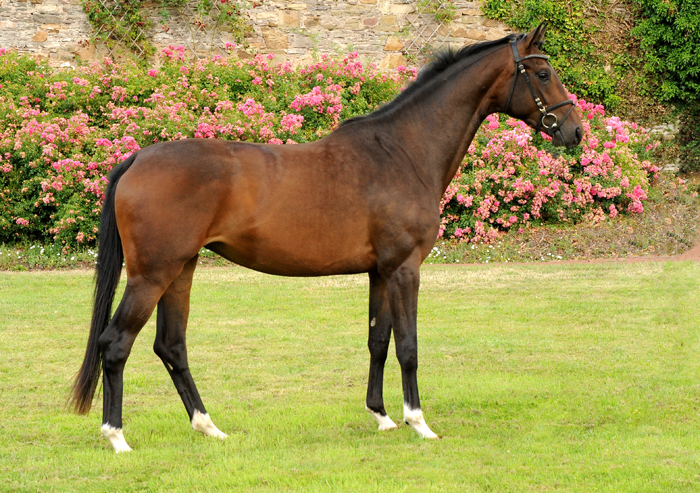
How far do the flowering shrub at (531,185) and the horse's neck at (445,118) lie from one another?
6.64m

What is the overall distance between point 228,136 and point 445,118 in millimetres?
7274

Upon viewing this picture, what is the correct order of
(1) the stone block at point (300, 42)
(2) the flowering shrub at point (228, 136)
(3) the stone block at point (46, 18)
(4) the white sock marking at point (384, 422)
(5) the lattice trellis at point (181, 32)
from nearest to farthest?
(4) the white sock marking at point (384, 422) → (2) the flowering shrub at point (228, 136) → (3) the stone block at point (46, 18) → (5) the lattice trellis at point (181, 32) → (1) the stone block at point (300, 42)

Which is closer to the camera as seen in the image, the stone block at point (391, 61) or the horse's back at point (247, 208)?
the horse's back at point (247, 208)

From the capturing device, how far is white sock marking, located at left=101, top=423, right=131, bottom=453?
14.9 feet

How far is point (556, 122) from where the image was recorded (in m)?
5.14

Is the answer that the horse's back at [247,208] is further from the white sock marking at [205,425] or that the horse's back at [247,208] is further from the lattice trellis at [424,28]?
the lattice trellis at [424,28]

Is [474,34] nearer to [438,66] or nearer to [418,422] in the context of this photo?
[438,66]

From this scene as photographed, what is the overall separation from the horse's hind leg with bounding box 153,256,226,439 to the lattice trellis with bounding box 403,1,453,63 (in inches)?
460

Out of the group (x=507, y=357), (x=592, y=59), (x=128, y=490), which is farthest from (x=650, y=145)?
(x=128, y=490)

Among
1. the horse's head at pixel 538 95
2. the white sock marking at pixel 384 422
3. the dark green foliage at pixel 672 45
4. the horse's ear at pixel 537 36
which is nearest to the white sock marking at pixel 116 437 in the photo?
the white sock marking at pixel 384 422

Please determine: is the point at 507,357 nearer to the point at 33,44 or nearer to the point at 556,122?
the point at 556,122

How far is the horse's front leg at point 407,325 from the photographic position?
15.8 ft

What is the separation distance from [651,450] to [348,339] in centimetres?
361

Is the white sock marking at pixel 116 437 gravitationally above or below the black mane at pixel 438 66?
below
